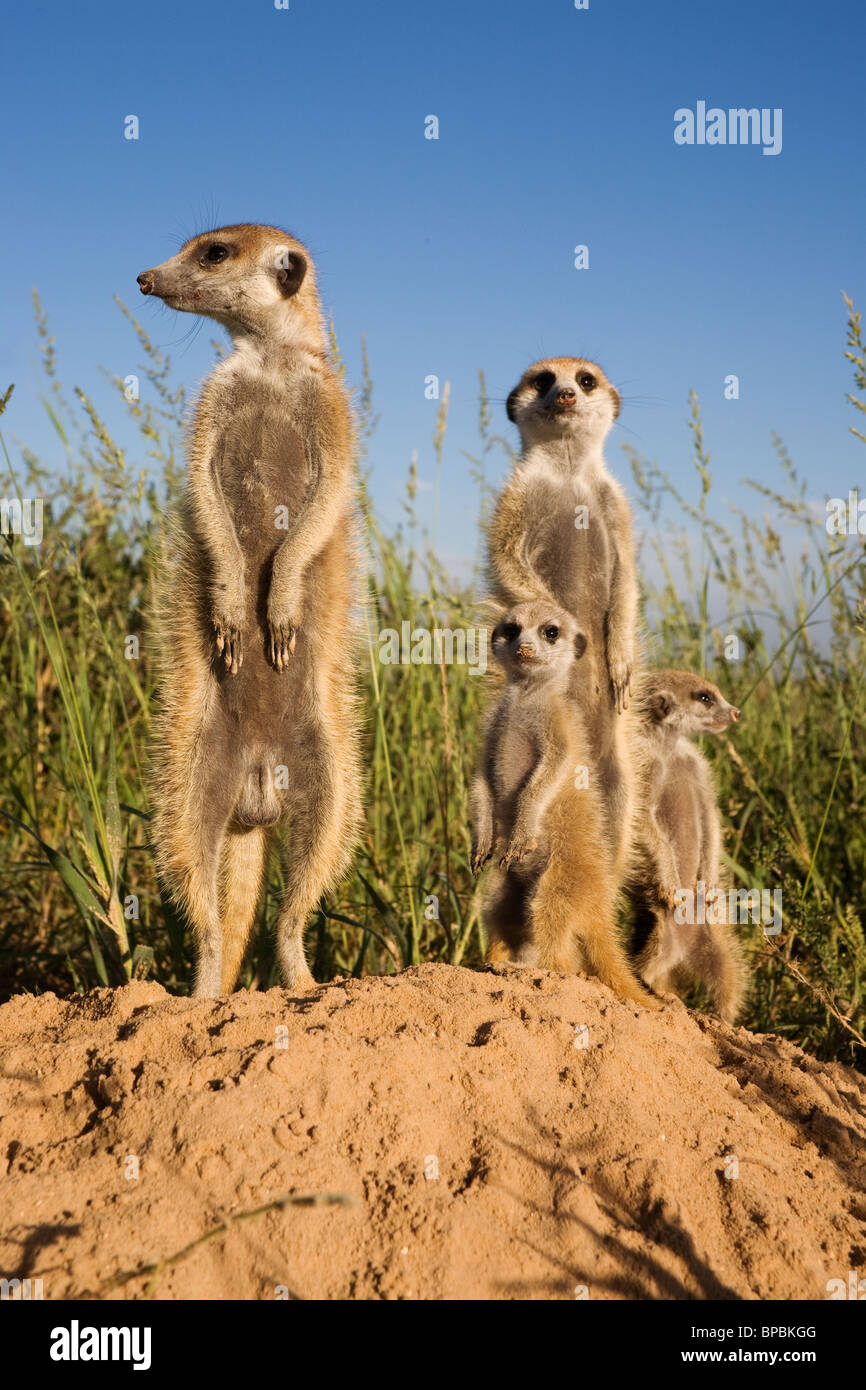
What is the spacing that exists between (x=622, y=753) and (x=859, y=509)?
1.31 meters

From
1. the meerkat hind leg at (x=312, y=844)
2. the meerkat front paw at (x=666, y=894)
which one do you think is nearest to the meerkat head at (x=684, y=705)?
the meerkat front paw at (x=666, y=894)

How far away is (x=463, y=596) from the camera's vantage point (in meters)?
5.69

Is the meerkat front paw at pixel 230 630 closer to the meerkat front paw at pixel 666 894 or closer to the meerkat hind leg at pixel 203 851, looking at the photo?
the meerkat hind leg at pixel 203 851

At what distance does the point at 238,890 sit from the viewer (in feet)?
12.0

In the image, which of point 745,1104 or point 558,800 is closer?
point 745,1104

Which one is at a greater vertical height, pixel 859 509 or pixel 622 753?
pixel 859 509

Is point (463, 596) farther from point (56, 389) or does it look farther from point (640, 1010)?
point (640, 1010)

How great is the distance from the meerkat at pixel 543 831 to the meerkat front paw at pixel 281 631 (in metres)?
0.88

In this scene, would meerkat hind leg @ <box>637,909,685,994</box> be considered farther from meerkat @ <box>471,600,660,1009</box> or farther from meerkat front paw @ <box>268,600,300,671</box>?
meerkat front paw @ <box>268,600,300,671</box>

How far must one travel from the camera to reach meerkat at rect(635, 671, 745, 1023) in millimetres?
4285

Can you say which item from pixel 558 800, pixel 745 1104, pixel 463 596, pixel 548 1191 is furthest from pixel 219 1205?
pixel 463 596

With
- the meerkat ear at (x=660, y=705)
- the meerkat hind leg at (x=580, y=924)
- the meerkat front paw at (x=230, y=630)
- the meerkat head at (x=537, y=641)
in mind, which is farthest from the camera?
the meerkat ear at (x=660, y=705)

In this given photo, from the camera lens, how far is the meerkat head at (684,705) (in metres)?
4.54

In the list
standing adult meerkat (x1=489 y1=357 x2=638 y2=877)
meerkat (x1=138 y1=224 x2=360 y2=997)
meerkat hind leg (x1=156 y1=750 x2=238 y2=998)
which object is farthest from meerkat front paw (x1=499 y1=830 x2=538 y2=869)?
meerkat hind leg (x1=156 y1=750 x2=238 y2=998)
